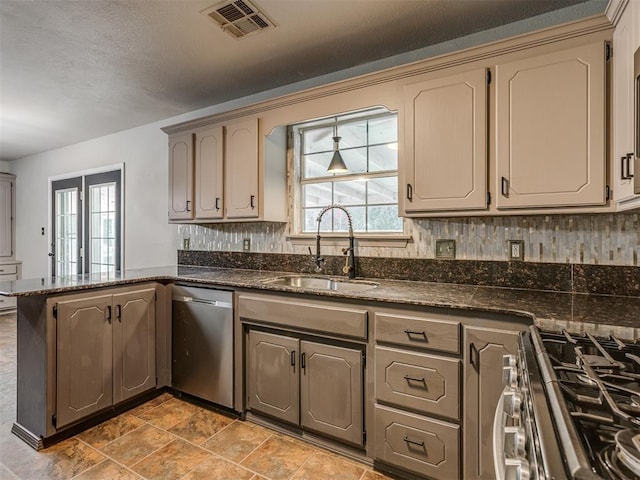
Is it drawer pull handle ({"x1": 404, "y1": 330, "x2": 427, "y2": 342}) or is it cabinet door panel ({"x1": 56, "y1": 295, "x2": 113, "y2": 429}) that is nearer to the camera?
drawer pull handle ({"x1": 404, "y1": 330, "x2": 427, "y2": 342})

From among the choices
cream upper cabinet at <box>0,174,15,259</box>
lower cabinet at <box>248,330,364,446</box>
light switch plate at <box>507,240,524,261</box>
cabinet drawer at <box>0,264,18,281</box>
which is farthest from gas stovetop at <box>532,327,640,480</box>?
cream upper cabinet at <box>0,174,15,259</box>

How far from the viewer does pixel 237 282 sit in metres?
2.30

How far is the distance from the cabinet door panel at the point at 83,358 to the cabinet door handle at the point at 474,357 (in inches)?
86.7

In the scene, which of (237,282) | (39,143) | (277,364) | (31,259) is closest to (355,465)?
(277,364)

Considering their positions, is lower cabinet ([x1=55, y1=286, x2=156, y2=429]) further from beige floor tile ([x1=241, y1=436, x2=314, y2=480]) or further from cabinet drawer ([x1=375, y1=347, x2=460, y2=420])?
cabinet drawer ([x1=375, y1=347, x2=460, y2=420])

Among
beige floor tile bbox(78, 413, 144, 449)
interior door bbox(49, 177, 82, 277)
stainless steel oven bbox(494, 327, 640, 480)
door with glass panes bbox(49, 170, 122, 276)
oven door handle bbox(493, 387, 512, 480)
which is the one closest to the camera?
stainless steel oven bbox(494, 327, 640, 480)

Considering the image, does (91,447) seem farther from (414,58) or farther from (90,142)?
(90,142)

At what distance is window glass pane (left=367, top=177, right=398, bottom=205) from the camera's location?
2537mm

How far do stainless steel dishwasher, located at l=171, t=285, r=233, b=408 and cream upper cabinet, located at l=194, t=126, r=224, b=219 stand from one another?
70cm

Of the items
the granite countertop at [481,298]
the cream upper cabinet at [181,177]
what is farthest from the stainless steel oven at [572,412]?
the cream upper cabinet at [181,177]

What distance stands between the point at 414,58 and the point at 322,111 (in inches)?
28.9

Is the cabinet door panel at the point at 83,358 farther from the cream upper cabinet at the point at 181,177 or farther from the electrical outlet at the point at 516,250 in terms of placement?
the electrical outlet at the point at 516,250

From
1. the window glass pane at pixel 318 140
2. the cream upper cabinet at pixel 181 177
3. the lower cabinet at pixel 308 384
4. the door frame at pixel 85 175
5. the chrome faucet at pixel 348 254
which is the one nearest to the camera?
the lower cabinet at pixel 308 384

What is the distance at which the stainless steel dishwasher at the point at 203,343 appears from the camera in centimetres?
234
